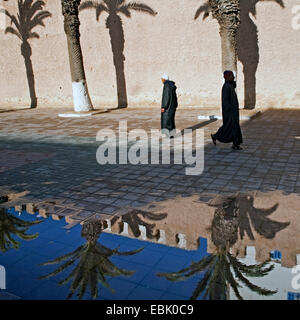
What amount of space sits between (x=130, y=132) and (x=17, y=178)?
14.1 ft

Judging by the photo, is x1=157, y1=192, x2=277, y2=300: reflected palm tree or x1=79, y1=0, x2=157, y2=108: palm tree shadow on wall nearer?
x1=157, y1=192, x2=277, y2=300: reflected palm tree

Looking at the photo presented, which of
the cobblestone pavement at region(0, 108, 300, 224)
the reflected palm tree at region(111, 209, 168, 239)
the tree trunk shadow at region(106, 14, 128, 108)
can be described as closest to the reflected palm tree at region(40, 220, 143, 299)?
the reflected palm tree at region(111, 209, 168, 239)

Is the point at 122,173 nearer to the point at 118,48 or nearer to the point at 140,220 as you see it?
the point at 140,220

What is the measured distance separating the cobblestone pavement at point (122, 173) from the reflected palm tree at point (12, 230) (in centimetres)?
41

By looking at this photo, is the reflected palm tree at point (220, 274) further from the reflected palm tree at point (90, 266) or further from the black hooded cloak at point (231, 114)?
the black hooded cloak at point (231, 114)

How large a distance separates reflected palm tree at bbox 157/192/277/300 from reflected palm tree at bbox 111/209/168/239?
2.27 ft

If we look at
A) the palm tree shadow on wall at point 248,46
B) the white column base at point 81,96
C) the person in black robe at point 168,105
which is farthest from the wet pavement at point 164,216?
the white column base at point 81,96

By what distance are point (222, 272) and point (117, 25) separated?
1471cm

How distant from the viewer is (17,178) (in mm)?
6055

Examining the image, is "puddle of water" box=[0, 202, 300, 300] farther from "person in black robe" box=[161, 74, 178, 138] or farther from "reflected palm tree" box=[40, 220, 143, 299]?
"person in black robe" box=[161, 74, 178, 138]

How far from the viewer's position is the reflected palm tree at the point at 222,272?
2768 millimetres

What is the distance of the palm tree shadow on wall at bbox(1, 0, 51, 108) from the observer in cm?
1758

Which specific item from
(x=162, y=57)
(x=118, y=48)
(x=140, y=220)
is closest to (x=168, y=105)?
(x=140, y=220)

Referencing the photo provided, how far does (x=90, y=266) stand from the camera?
3170mm
